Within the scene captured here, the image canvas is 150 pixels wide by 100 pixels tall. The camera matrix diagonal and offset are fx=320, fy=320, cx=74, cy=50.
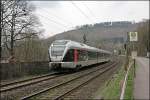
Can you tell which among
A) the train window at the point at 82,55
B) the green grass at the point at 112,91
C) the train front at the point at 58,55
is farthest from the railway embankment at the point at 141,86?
the train front at the point at 58,55

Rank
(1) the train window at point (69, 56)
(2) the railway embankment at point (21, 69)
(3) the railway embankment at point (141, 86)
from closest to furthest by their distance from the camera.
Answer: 1. (3) the railway embankment at point (141, 86)
2. (2) the railway embankment at point (21, 69)
3. (1) the train window at point (69, 56)

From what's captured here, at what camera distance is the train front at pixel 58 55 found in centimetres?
2961

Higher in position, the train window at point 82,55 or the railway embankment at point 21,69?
the train window at point 82,55

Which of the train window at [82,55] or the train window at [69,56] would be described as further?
the train window at [82,55]

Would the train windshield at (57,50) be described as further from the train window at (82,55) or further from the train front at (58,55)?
the train window at (82,55)

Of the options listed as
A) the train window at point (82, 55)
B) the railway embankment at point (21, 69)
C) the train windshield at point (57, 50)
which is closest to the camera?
the railway embankment at point (21, 69)

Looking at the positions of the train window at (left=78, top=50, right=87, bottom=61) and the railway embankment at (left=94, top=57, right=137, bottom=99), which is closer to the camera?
the railway embankment at (left=94, top=57, right=137, bottom=99)

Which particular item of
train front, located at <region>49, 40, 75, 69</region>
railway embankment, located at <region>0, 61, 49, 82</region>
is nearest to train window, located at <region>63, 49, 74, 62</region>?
train front, located at <region>49, 40, 75, 69</region>

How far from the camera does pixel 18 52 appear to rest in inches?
1871

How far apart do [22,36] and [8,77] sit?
66.2ft

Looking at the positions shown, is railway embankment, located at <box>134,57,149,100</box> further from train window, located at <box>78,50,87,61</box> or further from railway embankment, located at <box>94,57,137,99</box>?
train window, located at <box>78,50,87,61</box>

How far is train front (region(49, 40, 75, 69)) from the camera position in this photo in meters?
29.6

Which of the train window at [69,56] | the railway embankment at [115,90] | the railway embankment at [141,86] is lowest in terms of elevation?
the railway embankment at [141,86]

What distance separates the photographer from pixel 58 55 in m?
29.9
